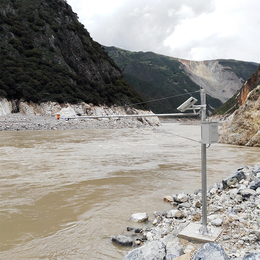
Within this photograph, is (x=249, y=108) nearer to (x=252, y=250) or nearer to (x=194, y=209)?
(x=194, y=209)

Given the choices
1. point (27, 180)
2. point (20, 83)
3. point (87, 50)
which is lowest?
point (27, 180)

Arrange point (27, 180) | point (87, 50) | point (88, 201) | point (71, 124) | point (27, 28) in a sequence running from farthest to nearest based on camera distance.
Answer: point (87, 50) < point (27, 28) < point (71, 124) < point (27, 180) < point (88, 201)

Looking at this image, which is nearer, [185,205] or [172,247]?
[172,247]

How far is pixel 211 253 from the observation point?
3.14 metres

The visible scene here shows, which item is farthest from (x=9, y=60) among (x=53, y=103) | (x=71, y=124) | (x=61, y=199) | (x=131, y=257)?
(x=131, y=257)

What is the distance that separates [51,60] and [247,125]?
4136cm

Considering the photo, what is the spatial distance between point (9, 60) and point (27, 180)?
40.2 m

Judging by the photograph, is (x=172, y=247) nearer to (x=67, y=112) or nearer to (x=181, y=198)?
(x=181, y=198)

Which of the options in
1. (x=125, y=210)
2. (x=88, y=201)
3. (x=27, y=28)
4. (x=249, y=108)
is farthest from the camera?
(x=27, y=28)

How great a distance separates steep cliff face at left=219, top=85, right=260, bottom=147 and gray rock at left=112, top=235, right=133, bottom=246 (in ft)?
50.7

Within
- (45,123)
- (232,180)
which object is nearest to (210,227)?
(232,180)

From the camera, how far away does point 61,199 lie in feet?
22.0

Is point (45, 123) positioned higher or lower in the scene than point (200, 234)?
higher

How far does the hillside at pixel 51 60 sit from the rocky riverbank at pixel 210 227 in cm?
Result: 3672
